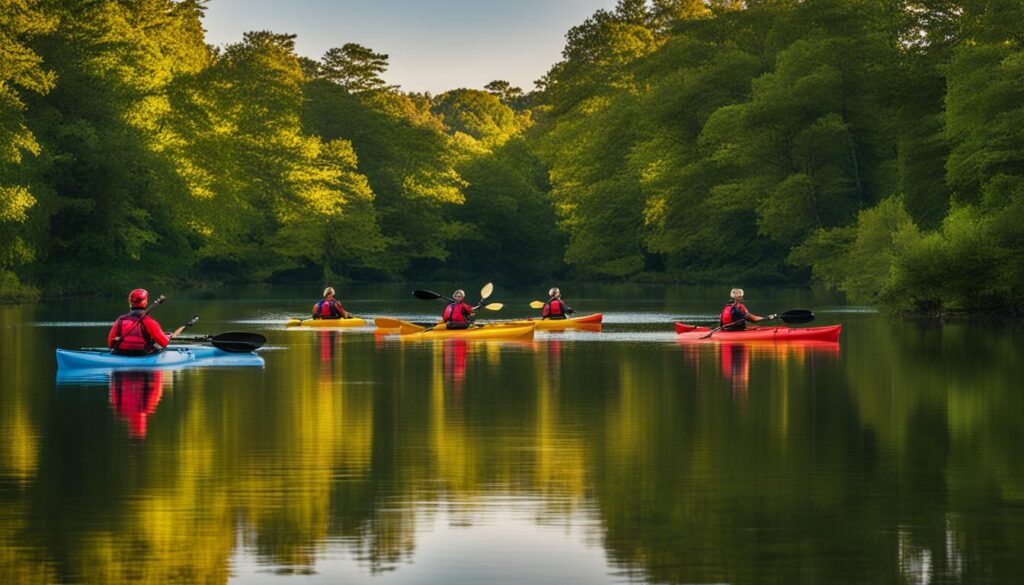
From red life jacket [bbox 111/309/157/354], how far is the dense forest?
2205cm

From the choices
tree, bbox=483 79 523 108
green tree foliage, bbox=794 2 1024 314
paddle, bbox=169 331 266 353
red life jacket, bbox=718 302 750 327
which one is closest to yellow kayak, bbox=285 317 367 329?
red life jacket, bbox=718 302 750 327

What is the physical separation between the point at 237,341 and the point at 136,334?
277cm

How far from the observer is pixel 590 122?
89.2 meters

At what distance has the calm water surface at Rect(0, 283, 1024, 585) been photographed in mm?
10672

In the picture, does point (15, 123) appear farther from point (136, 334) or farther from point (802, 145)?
point (802, 145)

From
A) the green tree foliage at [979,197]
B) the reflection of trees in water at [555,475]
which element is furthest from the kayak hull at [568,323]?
the reflection of trees in water at [555,475]

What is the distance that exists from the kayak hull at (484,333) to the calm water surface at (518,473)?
295 inches

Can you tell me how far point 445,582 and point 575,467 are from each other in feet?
16.2

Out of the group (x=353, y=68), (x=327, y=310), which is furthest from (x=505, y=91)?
(x=327, y=310)

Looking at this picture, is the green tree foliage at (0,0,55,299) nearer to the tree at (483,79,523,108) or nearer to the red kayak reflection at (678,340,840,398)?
the red kayak reflection at (678,340,840,398)

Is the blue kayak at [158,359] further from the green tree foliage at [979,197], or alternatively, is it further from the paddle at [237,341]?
the green tree foliage at [979,197]

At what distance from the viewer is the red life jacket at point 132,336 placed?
87.7 ft

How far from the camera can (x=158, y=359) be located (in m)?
27.4

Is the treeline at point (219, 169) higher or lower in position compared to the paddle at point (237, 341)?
higher
